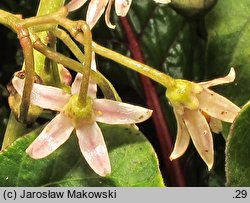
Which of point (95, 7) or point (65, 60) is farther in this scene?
point (95, 7)

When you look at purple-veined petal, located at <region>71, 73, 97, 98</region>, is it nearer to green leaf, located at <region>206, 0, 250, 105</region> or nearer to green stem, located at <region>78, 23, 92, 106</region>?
green stem, located at <region>78, 23, 92, 106</region>

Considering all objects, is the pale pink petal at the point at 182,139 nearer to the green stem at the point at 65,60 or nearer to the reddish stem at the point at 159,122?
the green stem at the point at 65,60

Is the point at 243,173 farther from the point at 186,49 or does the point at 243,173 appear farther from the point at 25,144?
the point at 186,49

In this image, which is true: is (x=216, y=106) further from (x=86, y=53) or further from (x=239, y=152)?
(x=86, y=53)

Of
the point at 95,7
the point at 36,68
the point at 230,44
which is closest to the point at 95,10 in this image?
the point at 95,7
